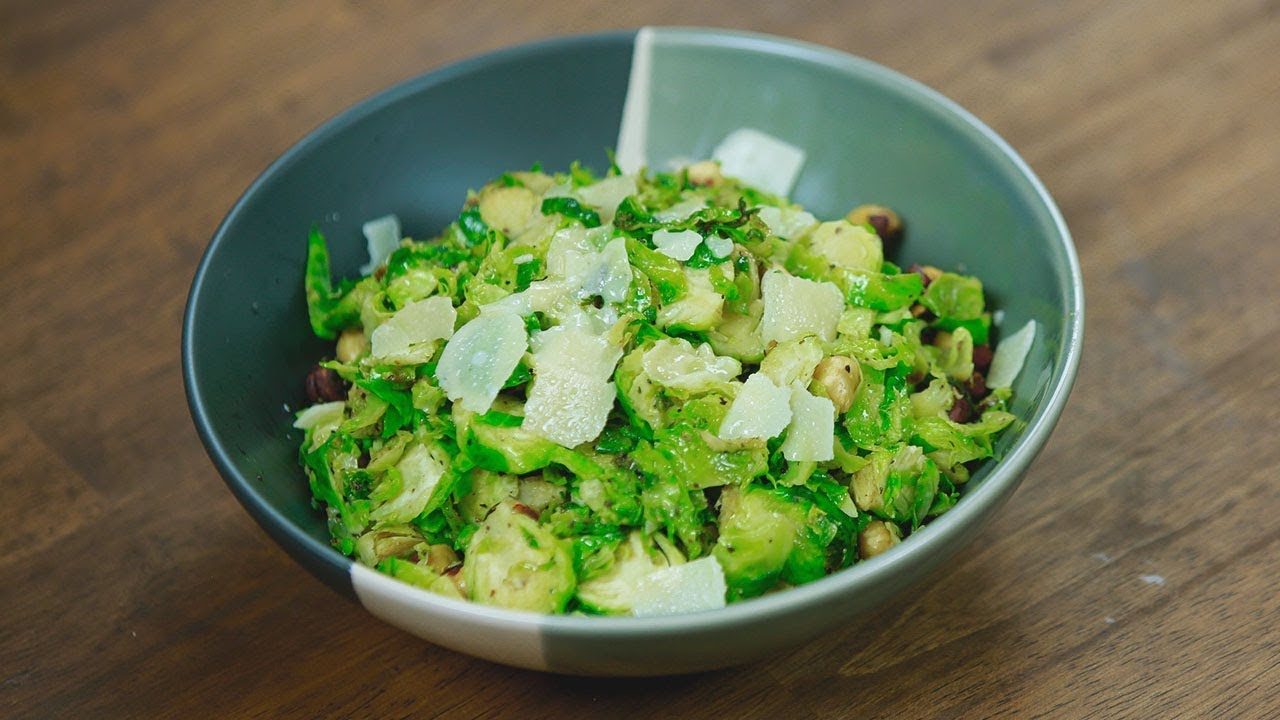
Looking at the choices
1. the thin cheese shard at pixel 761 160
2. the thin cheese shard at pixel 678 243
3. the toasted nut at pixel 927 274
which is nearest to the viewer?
the thin cheese shard at pixel 678 243

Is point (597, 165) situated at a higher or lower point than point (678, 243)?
lower

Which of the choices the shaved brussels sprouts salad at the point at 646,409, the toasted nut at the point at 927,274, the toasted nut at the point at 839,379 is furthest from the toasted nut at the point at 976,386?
the toasted nut at the point at 839,379

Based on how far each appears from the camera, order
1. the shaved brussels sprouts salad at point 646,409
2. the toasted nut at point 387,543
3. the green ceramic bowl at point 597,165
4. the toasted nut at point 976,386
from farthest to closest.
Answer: the toasted nut at point 976,386 → the toasted nut at point 387,543 → the shaved brussels sprouts salad at point 646,409 → the green ceramic bowl at point 597,165

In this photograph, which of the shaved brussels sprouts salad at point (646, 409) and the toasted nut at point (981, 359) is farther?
the toasted nut at point (981, 359)

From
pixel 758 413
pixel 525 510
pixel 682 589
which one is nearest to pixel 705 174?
pixel 758 413

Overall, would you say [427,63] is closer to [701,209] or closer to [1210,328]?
[701,209]

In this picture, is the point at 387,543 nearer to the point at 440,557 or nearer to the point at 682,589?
the point at 440,557

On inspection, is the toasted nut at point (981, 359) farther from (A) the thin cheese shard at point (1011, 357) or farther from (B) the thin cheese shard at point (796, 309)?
(B) the thin cheese shard at point (796, 309)
